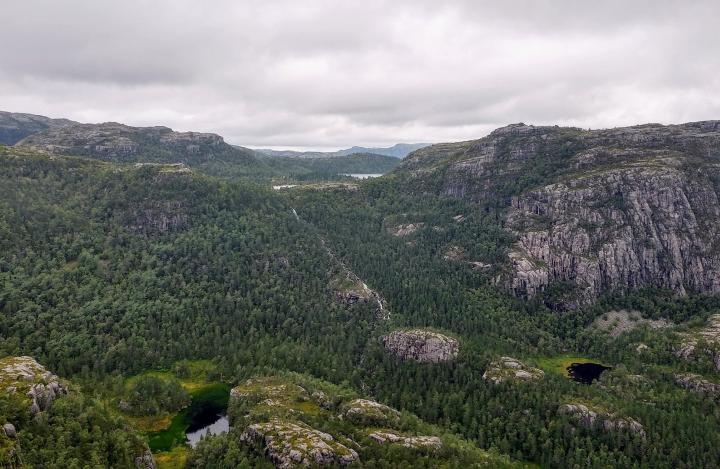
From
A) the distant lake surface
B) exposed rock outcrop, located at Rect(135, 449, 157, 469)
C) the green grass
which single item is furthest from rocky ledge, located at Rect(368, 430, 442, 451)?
the green grass

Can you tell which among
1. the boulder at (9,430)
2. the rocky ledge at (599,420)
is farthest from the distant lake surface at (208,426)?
the rocky ledge at (599,420)

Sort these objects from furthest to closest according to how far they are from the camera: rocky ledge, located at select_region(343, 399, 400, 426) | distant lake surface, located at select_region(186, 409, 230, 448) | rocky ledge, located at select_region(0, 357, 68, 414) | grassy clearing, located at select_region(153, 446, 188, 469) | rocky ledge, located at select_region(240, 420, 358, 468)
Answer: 1. distant lake surface, located at select_region(186, 409, 230, 448)
2. rocky ledge, located at select_region(343, 399, 400, 426)
3. grassy clearing, located at select_region(153, 446, 188, 469)
4. rocky ledge, located at select_region(240, 420, 358, 468)
5. rocky ledge, located at select_region(0, 357, 68, 414)

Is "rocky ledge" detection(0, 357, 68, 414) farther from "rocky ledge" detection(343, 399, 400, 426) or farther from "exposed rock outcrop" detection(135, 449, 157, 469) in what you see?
"rocky ledge" detection(343, 399, 400, 426)

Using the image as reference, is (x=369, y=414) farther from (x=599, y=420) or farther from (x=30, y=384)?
(x=30, y=384)

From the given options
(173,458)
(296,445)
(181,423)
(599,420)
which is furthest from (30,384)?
(599,420)

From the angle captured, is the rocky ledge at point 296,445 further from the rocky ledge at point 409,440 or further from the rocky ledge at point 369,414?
the rocky ledge at point 369,414
